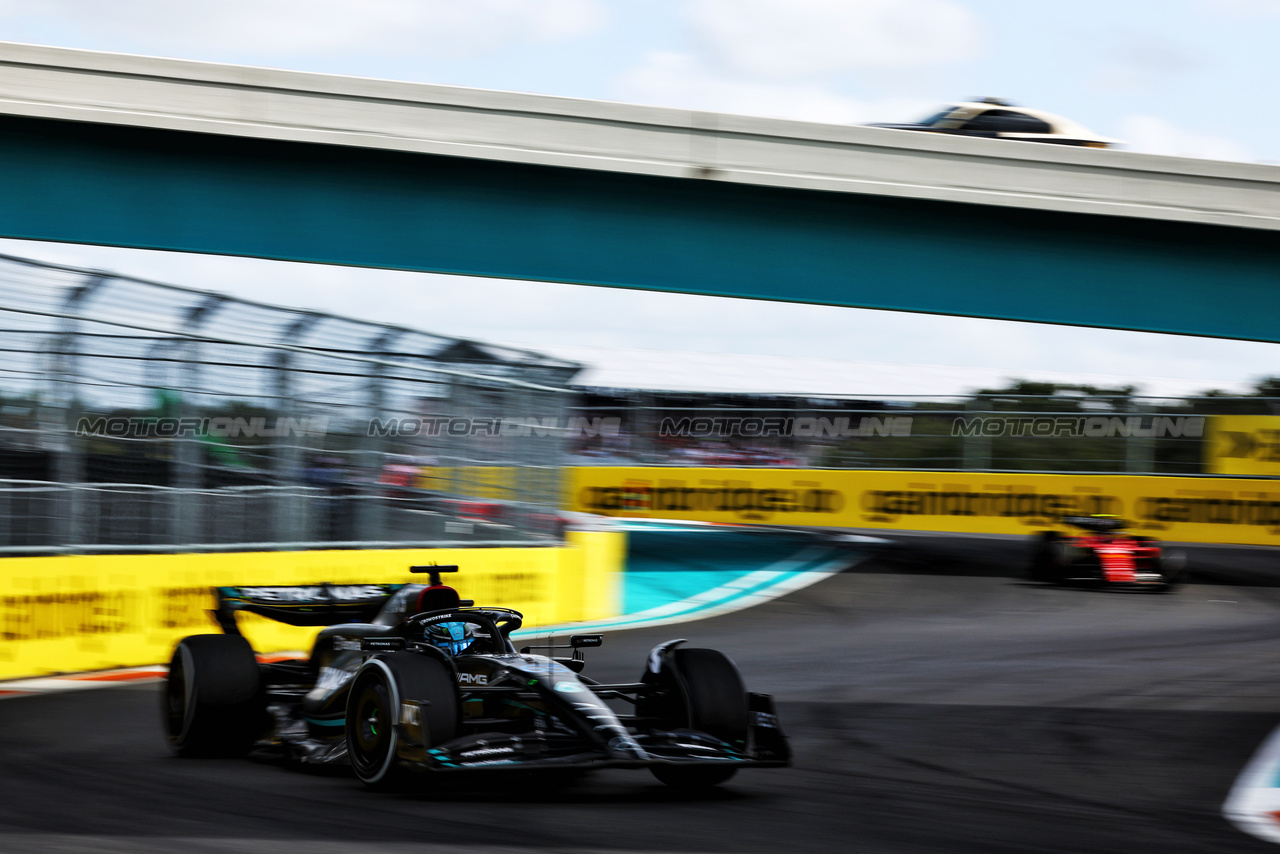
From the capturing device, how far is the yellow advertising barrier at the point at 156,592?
9.73m

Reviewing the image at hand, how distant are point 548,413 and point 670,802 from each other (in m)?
9.11

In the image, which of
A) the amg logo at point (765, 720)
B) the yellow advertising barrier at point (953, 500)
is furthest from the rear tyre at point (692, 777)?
the yellow advertising barrier at point (953, 500)

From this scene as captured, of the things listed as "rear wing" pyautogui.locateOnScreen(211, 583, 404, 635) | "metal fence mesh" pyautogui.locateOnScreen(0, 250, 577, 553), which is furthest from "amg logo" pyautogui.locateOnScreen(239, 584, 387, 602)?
"metal fence mesh" pyautogui.locateOnScreen(0, 250, 577, 553)

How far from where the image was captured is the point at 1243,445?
69.1 ft

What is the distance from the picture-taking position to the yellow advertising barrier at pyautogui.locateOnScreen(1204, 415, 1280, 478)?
20.9 m

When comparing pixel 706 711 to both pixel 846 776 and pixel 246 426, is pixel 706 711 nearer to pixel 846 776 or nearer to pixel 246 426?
pixel 846 776

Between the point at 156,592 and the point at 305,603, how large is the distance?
3218mm

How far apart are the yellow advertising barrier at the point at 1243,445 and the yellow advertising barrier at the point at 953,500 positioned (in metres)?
0.58

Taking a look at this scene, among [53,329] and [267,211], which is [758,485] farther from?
[53,329]

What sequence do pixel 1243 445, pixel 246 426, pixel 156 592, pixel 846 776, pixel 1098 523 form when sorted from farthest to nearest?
pixel 1243 445 < pixel 1098 523 < pixel 246 426 < pixel 156 592 < pixel 846 776

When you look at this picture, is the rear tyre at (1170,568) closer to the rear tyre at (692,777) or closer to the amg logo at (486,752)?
the rear tyre at (692,777)
